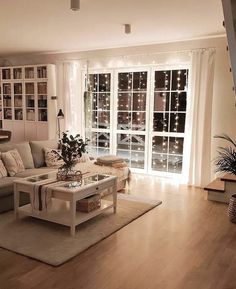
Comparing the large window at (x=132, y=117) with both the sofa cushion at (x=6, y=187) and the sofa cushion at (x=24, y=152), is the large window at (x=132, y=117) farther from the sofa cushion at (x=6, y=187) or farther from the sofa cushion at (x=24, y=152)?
the sofa cushion at (x=6, y=187)

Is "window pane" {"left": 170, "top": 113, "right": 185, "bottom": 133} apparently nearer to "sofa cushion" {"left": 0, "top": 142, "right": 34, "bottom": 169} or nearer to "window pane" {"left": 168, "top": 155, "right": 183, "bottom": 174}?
"window pane" {"left": 168, "top": 155, "right": 183, "bottom": 174}

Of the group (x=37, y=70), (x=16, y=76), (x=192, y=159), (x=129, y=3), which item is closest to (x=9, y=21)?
(x=129, y=3)

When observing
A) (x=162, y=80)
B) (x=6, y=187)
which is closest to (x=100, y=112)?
(x=162, y=80)

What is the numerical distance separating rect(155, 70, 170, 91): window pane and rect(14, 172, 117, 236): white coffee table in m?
2.65

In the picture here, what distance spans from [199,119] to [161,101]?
928mm

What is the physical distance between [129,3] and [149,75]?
250 centimetres

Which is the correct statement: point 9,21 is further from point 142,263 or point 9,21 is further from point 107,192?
point 142,263

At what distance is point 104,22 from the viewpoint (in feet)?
14.2

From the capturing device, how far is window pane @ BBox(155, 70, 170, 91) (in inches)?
230

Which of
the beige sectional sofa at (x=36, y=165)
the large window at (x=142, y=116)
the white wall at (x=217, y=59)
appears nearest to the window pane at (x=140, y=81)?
the large window at (x=142, y=116)

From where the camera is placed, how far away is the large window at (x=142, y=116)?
19.1ft

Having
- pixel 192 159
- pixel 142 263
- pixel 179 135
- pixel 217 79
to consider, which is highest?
pixel 217 79

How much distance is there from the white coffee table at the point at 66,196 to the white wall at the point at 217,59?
2321 mm

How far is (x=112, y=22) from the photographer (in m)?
4.33
